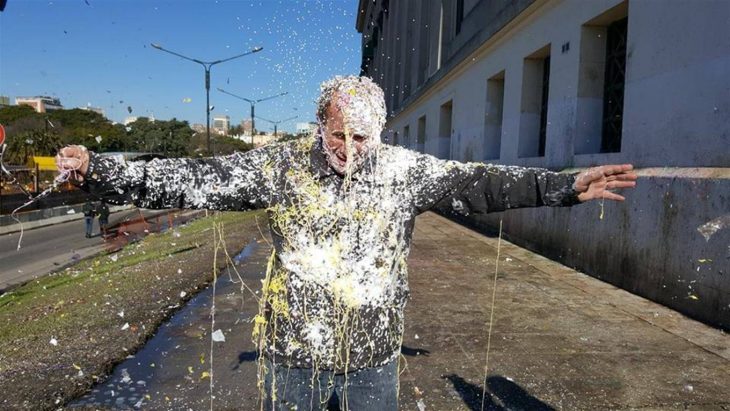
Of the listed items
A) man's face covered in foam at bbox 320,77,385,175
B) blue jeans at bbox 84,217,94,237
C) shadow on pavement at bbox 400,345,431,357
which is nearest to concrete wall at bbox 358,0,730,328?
shadow on pavement at bbox 400,345,431,357

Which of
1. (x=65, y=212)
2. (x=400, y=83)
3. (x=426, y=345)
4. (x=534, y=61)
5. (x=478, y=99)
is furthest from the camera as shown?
(x=400, y=83)

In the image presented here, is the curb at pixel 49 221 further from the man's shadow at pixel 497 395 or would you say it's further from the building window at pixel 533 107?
the man's shadow at pixel 497 395

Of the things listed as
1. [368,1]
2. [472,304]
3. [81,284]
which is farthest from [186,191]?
[368,1]

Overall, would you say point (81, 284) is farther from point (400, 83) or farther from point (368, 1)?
point (368, 1)

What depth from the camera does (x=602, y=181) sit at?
7.22ft

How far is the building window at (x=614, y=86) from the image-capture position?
8602mm

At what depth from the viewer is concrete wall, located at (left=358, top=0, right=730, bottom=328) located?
567 centimetres

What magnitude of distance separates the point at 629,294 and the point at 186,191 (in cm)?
648

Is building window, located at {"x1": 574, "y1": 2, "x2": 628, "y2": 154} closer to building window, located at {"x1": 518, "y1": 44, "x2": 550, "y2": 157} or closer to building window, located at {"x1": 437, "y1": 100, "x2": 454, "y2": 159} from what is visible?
building window, located at {"x1": 518, "y1": 44, "x2": 550, "y2": 157}

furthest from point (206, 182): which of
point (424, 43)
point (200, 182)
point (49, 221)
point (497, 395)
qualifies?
point (424, 43)

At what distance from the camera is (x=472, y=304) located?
6391mm

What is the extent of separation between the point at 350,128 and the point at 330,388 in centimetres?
99

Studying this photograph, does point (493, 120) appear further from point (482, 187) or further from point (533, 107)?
point (482, 187)

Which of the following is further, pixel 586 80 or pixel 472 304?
pixel 586 80
